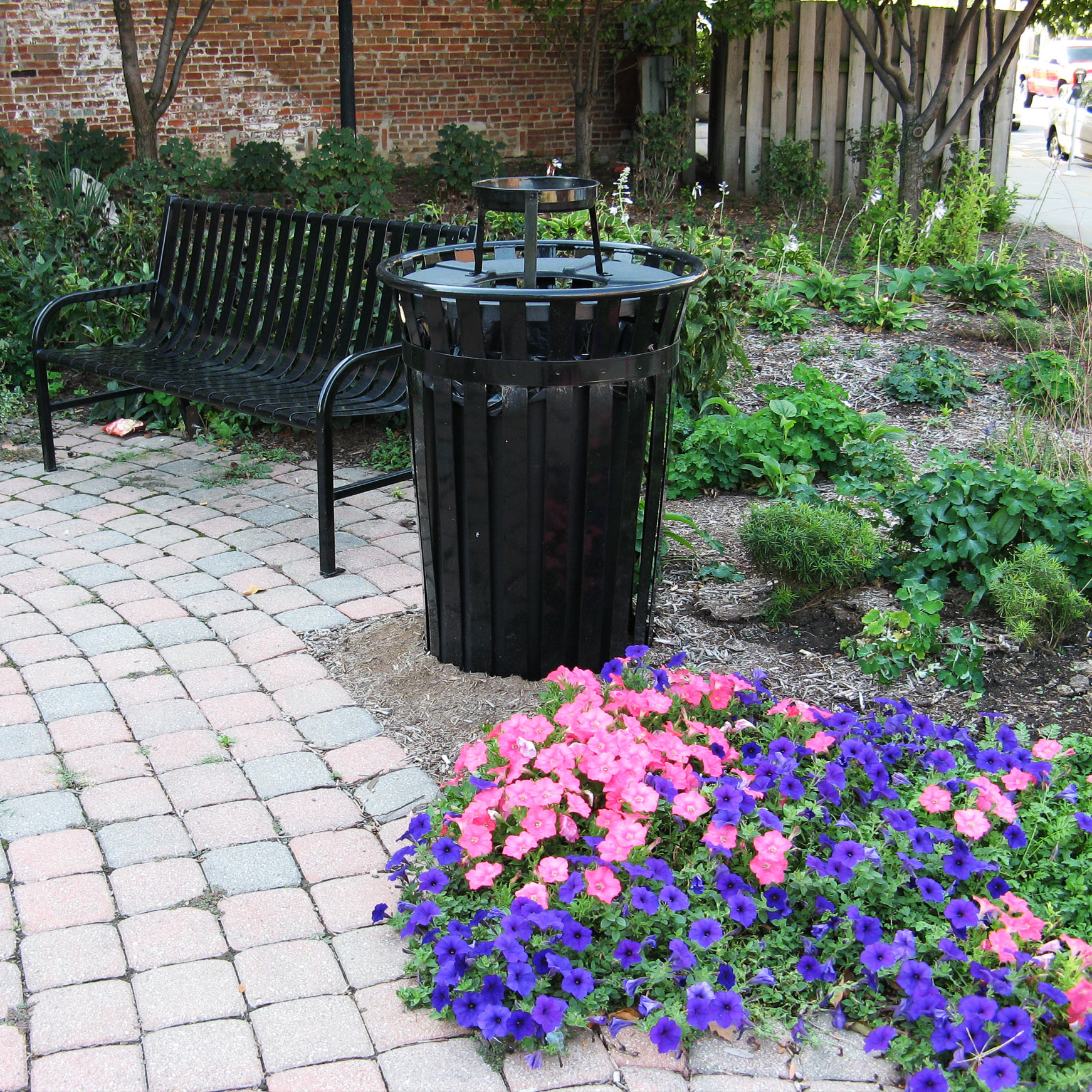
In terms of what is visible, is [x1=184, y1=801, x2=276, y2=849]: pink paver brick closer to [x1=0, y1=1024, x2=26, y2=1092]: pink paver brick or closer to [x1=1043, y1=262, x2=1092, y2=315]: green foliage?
[x1=0, y1=1024, x2=26, y2=1092]: pink paver brick

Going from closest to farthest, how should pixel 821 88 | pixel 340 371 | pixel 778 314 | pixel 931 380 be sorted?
pixel 340 371, pixel 931 380, pixel 778 314, pixel 821 88

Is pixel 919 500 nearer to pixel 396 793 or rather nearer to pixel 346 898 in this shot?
pixel 396 793

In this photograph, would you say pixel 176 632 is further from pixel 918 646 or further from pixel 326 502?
pixel 918 646

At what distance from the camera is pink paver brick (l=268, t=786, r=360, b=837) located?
2613mm

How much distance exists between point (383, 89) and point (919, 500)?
11.0 meters

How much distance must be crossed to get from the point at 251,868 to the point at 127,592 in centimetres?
158

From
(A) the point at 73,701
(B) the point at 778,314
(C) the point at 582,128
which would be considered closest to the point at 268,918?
(A) the point at 73,701

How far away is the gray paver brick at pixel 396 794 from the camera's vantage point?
8.75 ft

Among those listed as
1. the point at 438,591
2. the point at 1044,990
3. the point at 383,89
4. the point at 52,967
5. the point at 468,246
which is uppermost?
the point at 383,89

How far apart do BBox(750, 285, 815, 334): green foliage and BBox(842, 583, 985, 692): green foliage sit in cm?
314

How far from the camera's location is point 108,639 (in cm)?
346

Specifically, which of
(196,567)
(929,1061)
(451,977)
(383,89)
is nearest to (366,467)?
(196,567)

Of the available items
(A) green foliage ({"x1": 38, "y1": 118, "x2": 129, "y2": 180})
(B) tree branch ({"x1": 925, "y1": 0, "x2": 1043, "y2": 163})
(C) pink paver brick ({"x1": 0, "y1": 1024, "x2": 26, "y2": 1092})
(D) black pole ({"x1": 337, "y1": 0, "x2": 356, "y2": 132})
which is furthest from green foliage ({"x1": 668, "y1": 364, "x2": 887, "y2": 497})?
(A) green foliage ({"x1": 38, "y1": 118, "x2": 129, "y2": 180})

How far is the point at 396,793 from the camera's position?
2.72m
